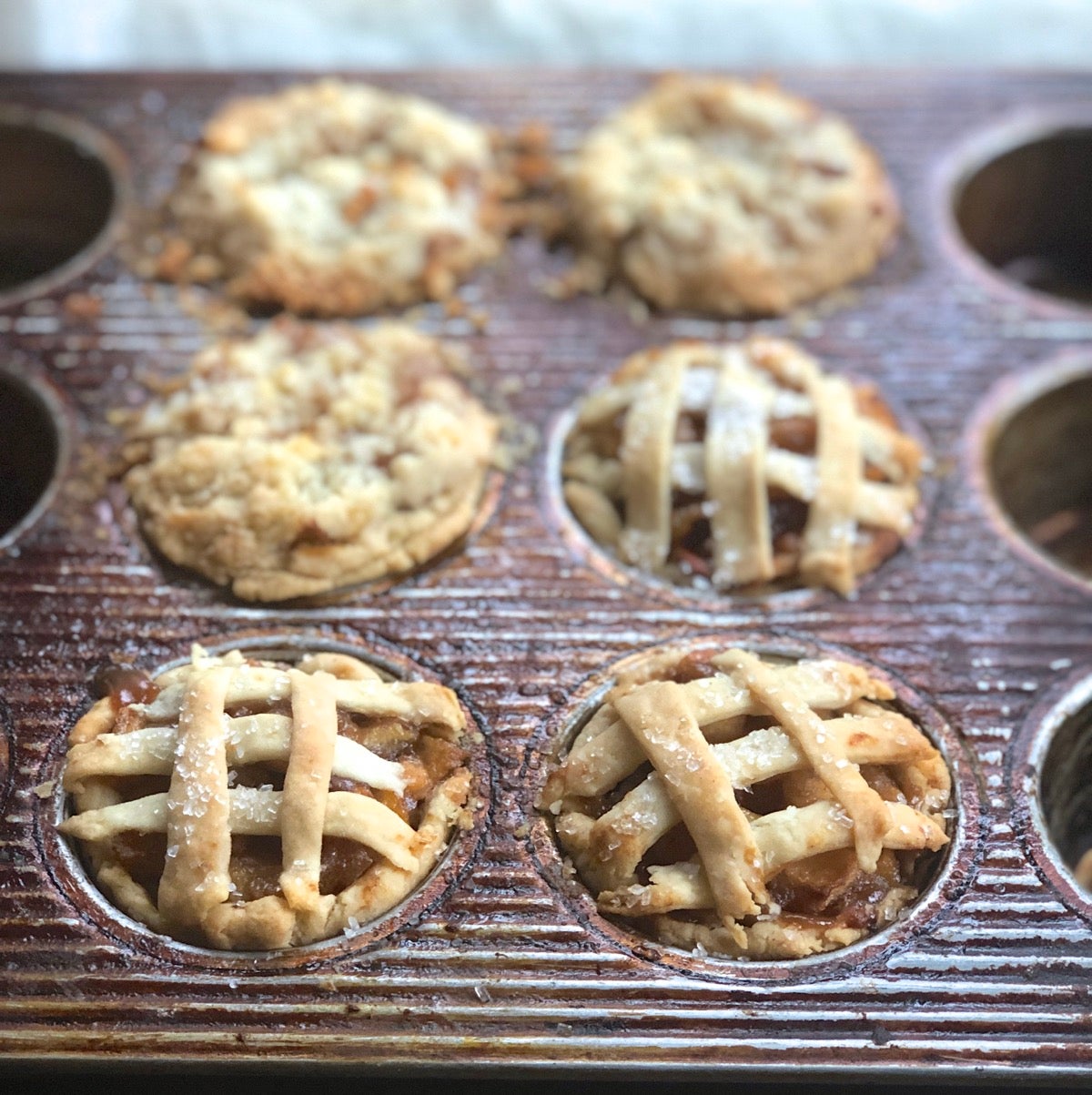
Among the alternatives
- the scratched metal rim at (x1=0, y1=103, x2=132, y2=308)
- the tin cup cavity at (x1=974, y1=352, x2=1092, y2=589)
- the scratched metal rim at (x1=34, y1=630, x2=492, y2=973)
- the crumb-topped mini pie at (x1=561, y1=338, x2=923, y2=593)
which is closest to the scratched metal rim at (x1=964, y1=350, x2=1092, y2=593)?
the tin cup cavity at (x1=974, y1=352, x2=1092, y2=589)

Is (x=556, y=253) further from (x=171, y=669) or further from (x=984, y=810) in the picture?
(x=984, y=810)

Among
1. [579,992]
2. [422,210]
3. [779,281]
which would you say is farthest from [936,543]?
[422,210]

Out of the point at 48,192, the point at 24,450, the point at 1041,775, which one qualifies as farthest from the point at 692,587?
the point at 48,192

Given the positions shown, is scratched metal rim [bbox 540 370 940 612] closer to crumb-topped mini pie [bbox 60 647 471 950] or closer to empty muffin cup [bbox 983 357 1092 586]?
empty muffin cup [bbox 983 357 1092 586]

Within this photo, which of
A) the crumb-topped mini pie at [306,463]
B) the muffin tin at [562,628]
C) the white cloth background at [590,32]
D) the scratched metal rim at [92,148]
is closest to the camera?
the muffin tin at [562,628]

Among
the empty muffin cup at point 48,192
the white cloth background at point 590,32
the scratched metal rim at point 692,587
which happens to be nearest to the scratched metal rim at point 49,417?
the empty muffin cup at point 48,192

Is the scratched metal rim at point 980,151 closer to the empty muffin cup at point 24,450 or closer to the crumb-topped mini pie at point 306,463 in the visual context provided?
the crumb-topped mini pie at point 306,463

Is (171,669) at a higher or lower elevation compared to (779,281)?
lower
